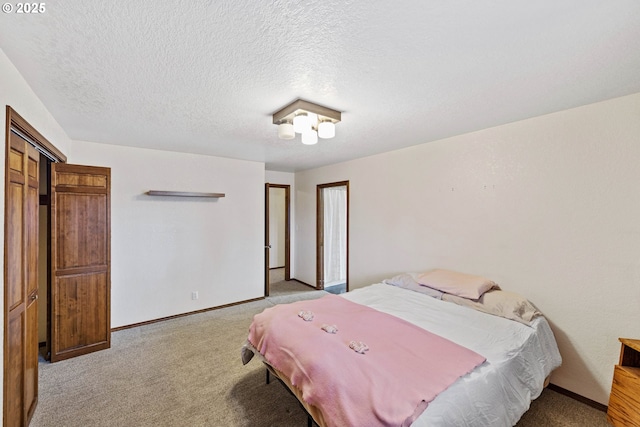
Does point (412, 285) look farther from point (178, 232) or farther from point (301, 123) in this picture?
point (178, 232)

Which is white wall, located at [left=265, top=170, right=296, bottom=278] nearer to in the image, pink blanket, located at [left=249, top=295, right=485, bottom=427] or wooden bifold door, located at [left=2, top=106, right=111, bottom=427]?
wooden bifold door, located at [left=2, top=106, right=111, bottom=427]

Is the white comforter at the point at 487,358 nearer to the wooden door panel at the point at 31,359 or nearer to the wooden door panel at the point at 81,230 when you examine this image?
the wooden door panel at the point at 31,359

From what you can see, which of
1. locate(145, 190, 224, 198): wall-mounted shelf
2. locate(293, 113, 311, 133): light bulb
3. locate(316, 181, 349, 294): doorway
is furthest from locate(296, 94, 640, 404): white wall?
locate(145, 190, 224, 198): wall-mounted shelf

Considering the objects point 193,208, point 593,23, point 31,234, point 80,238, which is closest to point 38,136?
point 31,234

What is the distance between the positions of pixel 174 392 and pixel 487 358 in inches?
97.8

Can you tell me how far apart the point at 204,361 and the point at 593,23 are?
3775 millimetres

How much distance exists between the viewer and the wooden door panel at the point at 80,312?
2.72 m

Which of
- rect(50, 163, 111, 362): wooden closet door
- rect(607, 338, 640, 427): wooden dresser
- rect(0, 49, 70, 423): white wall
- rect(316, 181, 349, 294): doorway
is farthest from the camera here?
rect(316, 181, 349, 294): doorway

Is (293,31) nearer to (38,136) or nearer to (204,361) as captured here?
(38,136)

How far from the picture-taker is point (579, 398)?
2189mm

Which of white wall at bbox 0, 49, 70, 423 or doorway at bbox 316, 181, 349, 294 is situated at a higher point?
white wall at bbox 0, 49, 70, 423

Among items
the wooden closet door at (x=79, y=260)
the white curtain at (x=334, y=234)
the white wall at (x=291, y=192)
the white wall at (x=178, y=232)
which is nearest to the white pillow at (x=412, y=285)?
the white curtain at (x=334, y=234)

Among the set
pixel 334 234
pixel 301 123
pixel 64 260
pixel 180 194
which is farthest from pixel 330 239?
pixel 64 260

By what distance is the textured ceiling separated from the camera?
1.16 metres
